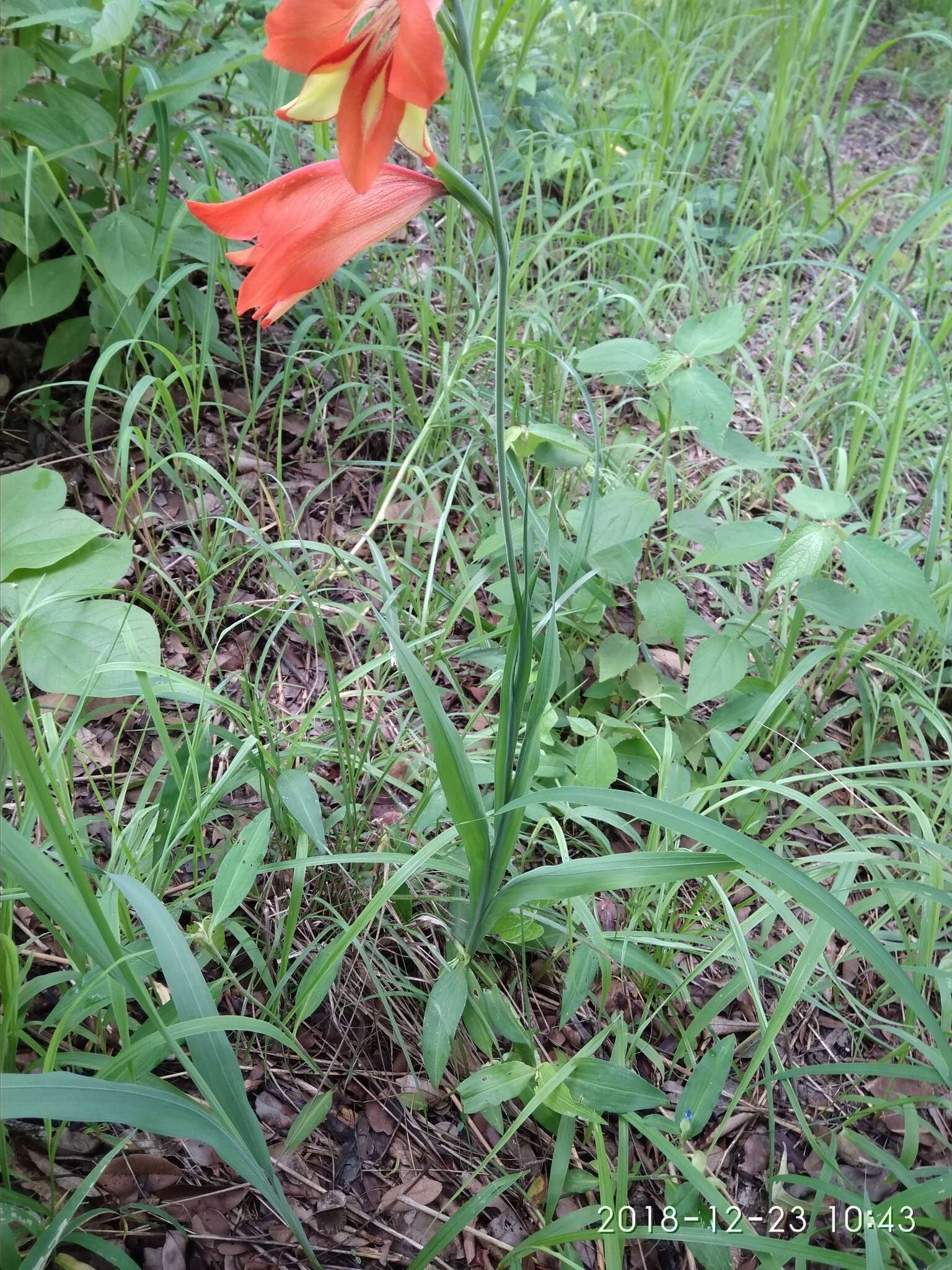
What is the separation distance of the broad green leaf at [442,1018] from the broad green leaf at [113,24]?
4.77 ft

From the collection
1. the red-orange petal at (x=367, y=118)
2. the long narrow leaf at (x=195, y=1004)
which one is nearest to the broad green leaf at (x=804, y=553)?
the red-orange petal at (x=367, y=118)

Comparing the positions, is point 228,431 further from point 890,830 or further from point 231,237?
point 890,830

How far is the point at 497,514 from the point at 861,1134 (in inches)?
51.7

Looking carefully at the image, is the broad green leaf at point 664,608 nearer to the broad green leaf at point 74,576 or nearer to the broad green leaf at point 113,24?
the broad green leaf at point 74,576

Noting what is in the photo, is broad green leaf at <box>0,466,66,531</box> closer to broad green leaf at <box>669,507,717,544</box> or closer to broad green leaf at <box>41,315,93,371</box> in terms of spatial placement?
broad green leaf at <box>41,315,93,371</box>

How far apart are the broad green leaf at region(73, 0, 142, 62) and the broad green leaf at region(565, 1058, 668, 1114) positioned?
162 cm

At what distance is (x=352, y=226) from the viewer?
81 centimetres

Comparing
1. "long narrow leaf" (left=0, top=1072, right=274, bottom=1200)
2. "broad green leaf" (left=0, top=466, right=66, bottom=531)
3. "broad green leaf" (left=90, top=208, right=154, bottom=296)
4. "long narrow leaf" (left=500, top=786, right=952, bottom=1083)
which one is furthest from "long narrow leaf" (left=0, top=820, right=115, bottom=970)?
"broad green leaf" (left=90, top=208, right=154, bottom=296)

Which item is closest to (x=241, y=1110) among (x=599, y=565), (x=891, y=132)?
(x=599, y=565)

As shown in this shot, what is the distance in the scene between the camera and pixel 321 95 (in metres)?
0.70

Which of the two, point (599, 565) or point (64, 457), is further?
point (64, 457)

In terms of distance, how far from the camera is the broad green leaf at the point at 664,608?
151 cm

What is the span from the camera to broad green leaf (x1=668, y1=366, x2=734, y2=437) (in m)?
1.44

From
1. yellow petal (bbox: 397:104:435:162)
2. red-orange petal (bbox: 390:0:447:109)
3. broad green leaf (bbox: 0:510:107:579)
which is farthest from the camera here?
broad green leaf (bbox: 0:510:107:579)
